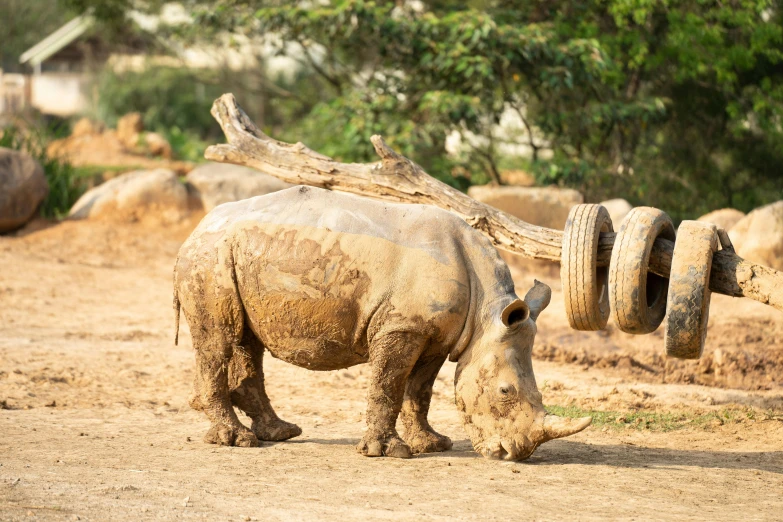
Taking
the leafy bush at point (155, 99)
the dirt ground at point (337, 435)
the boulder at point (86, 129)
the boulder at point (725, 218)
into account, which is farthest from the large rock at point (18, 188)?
the leafy bush at point (155, 99)

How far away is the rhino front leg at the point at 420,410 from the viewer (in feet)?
20.5

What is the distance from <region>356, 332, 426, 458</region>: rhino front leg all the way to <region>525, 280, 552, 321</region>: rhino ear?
0.74 meters

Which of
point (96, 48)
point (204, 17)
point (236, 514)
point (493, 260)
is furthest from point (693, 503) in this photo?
point (96, 48)

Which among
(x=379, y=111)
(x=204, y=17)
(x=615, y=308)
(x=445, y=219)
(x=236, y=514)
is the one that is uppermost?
(x=204, y=17)

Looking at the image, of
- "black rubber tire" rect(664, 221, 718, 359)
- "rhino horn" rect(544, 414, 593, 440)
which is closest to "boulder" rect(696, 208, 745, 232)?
"black rubber tire" rect(664, 221, 718, 359)

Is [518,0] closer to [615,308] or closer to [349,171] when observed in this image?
[349,171]

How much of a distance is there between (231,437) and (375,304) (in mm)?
1330

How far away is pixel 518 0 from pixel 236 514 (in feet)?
44.2

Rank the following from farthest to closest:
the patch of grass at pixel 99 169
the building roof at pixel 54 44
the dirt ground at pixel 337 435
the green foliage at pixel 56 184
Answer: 1. the building roof at pixel 54 44
2. the patch of grass at pixel 99 169
3. the green foliage at pixel 56 184
4. the dirt ground at pixel 337 435

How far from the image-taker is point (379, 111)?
48.9 ft

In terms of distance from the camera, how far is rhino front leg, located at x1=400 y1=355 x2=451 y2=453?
6.24 m

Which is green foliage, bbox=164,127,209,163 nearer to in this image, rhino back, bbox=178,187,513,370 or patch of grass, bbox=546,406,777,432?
patch of grass, bbox=546,406,777,432

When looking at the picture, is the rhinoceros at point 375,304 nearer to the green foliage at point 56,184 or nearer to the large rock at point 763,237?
the large rock at point 763,237

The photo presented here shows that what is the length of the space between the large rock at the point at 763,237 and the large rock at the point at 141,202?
8086 millimetres
